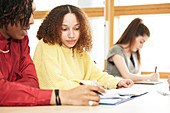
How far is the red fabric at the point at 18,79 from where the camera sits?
1208mm

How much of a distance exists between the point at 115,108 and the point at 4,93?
18.8 inches

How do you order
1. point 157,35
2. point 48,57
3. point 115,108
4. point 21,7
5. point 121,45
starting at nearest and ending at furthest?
1. point 115,108
2. point 21,7
3. point 48,57
4. point 121,45
5. point 157,35

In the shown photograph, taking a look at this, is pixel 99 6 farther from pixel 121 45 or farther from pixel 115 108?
pixel 115 108

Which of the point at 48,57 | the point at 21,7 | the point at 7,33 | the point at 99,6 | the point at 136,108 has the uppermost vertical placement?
the point at 99,6

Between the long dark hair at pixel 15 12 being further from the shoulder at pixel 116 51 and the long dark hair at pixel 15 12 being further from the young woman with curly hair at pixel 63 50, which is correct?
the shoulder at pixel 116 51

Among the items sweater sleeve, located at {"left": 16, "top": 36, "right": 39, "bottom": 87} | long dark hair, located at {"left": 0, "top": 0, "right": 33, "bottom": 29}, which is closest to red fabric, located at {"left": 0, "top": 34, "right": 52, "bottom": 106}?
sweater sleeve, located at {"left": 16, "top": 36, "right": 39, "bottom": 87}

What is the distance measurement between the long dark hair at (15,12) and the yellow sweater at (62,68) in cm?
48

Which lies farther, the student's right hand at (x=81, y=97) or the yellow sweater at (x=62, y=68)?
the yellow sweater at (x=62, y=68)

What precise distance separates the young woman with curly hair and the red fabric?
A: 0.20 m

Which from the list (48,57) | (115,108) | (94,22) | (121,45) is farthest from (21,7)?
(94,22)

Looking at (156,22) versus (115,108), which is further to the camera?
(156,22)

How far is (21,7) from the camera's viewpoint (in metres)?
1.39

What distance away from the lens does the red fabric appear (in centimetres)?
121

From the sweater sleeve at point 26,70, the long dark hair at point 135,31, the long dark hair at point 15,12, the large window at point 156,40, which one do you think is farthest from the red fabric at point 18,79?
the large window at point 156,40
